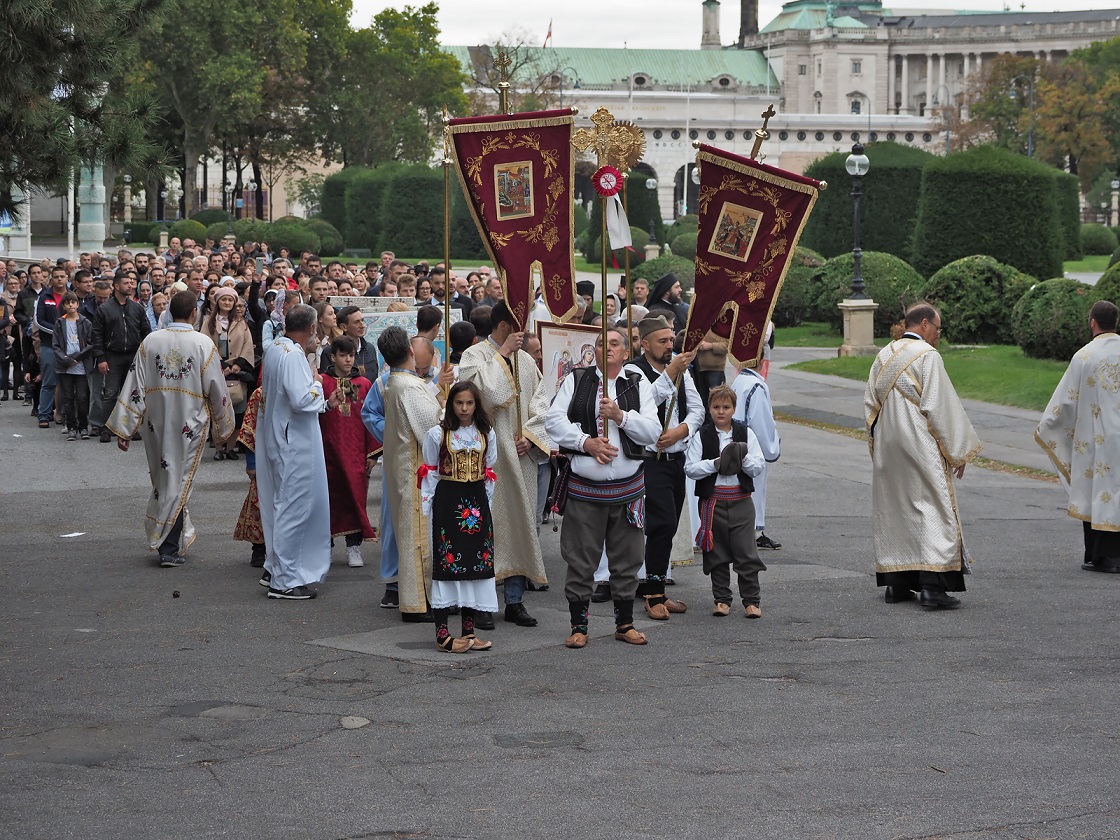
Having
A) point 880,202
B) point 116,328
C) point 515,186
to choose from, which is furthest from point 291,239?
point 515,186

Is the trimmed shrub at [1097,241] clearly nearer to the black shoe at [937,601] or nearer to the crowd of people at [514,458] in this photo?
the crowd of people at [514,458]

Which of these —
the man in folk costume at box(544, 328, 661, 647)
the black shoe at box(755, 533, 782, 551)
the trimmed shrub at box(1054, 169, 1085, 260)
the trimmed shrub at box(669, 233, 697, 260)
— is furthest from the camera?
the trimmed shrub at box(1054, 169, 1085, 260)

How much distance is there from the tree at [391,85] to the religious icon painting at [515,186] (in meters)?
61.7

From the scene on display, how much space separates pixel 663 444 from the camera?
8852 mm

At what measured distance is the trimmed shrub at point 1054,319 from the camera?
23.2 meters

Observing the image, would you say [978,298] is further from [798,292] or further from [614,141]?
→ [614,141]

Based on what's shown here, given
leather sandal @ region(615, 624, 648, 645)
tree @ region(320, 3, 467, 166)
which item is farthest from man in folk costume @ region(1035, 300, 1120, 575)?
tree @ region(320, 3, 467, 166)

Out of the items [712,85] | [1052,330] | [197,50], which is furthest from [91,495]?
[712,85]

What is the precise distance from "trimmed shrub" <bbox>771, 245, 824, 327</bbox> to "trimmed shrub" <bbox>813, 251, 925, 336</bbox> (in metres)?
0.71

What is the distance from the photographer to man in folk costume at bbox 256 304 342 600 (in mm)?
9719

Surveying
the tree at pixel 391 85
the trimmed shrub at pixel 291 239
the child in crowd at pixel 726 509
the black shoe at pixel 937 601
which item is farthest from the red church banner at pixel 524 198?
the tree at pixel 391 85

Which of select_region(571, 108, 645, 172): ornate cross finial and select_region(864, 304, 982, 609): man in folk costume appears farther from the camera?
select_region(864, 304, 982, 609): man in folk costume

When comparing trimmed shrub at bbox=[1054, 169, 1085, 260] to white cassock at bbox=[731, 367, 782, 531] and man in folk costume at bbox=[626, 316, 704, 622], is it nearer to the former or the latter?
white cassock at bbox=[731, 367, 782, 531]

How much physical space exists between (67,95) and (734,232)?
425cm
